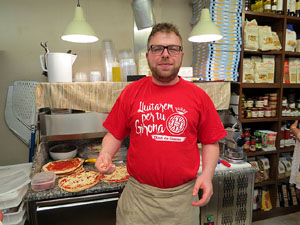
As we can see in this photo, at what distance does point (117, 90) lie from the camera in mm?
1827

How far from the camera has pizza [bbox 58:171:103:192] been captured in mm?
1490

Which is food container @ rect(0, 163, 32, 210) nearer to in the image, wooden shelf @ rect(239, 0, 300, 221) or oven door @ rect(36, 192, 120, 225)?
oven door @ rect(36, 192, 120, 225)

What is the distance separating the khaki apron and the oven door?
41 cm

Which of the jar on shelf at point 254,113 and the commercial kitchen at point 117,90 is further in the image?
the jar on shelf at point 254,113

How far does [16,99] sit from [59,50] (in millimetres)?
664

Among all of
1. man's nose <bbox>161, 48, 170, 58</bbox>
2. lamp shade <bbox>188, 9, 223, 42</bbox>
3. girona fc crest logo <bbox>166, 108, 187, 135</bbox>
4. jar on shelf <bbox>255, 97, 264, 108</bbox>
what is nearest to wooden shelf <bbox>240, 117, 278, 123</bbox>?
jar on shelf <bbox>255, 97, 264, 108</bbox>

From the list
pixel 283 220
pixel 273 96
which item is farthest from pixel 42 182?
pixel 283 220

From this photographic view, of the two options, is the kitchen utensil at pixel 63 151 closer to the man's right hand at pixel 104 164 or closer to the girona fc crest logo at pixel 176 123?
the man's right hand at pixel 104 164

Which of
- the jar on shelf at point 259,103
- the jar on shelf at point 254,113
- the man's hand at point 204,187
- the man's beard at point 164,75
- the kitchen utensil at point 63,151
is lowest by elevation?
the kitchen utensil at point 63,151

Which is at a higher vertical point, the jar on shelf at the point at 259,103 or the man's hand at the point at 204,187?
the jar on shelf at the point at 259,103

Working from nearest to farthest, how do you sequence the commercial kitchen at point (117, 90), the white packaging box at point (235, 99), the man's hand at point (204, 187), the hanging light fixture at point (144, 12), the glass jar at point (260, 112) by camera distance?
the man's hand at point (204, 187)
the commercial kitchen at point (117, 90)
the hanging light fixture at point (144, 12)
the white packaging box at point (235, 99)
the glass jar at point (260, 112)

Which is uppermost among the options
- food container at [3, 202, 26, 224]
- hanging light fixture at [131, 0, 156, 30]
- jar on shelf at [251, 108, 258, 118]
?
hanging light fixture at [131, 0, 156, 30]

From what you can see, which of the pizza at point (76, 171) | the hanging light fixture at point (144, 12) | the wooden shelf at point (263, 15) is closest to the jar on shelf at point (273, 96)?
the wooden shelf at point (263, 15)

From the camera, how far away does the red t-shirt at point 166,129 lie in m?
→ 1.08
